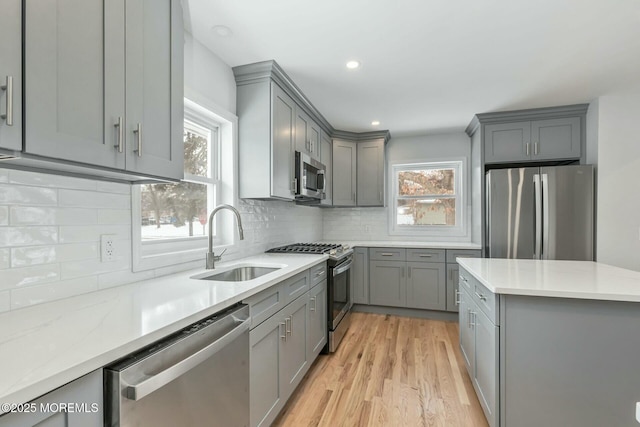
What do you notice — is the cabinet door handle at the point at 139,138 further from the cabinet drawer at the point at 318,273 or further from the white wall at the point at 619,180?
the white wall at the point at 619,180

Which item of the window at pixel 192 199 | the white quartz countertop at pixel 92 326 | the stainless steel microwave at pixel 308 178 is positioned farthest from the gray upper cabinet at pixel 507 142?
the white quartz countertop at pixel 92 326

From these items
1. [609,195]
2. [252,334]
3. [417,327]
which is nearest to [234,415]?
[252,334]

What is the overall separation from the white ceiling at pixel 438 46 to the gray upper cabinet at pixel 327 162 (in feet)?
2.28

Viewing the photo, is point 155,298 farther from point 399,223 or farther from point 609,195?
point 609,195

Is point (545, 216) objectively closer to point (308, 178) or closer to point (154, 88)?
point (308, 178)

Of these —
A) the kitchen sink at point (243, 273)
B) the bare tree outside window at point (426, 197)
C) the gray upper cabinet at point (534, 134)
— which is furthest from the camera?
the bare tree outside window at point (426, 197)

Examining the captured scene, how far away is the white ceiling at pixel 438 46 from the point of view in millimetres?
1746

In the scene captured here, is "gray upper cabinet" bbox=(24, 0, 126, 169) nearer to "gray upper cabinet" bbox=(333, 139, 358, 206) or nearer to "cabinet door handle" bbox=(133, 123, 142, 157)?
"cabinet door handle" bbox=(133, 123, 142, 157)

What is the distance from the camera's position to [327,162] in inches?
158

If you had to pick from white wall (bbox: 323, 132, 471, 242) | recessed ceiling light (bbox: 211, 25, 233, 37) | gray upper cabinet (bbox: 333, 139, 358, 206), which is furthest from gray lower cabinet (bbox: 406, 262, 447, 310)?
recessed ceiling light (bbox: 211, 25, 233, 37)

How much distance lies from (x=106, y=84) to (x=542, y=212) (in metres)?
3.74

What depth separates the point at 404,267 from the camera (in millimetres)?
3812

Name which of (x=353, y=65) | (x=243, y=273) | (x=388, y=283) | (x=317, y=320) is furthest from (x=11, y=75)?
(x=388, y=283)

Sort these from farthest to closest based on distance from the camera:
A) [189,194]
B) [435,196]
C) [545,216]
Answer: [435,196] → [545,216] → [189,194]
